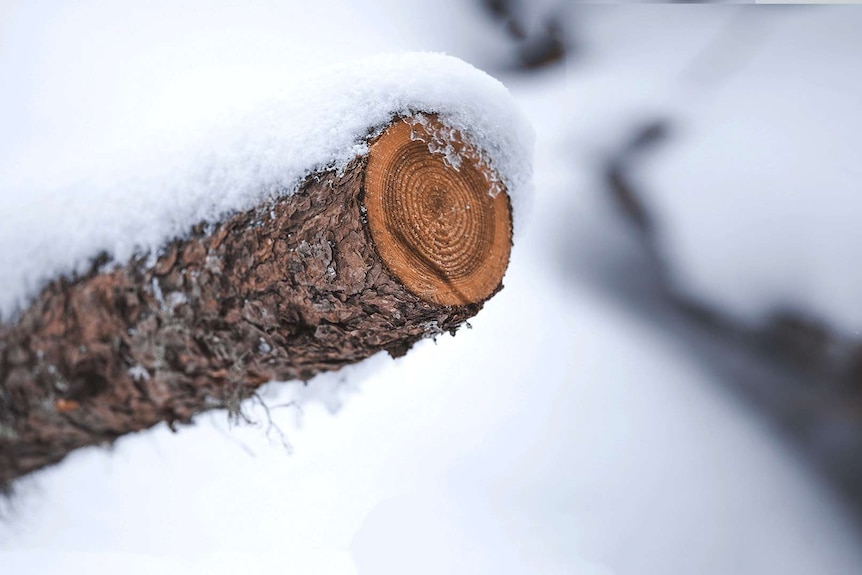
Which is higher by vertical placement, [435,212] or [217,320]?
[435,212]

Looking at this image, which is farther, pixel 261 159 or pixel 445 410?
pixel 445 410

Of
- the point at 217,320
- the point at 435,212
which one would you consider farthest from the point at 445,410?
the point at 435,212

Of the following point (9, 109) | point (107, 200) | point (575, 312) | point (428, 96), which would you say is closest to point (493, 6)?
point (575, 312)

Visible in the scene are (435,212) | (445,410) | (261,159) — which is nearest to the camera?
(435,212)

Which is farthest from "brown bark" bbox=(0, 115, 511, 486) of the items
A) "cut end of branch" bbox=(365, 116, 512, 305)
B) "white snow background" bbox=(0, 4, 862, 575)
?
"white snow background" bbox=(0, 4, 862, 575)

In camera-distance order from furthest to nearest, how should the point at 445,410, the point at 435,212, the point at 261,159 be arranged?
the point at 445,410 < the point at 261,159 < the point at 435,212

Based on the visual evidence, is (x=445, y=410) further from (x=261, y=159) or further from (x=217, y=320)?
(x=261, y=159)

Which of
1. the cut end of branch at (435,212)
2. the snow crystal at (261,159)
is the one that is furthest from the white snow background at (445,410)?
the cut end of branch at (435,212)
